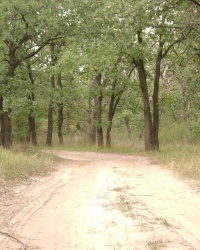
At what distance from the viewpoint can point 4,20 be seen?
15477 mm

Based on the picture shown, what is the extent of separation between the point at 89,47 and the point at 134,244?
1285 centimetres

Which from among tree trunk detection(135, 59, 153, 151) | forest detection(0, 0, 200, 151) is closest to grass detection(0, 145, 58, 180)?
forest detection(0, 0, 200, 151)

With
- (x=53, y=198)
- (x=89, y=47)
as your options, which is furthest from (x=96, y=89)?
(x=53, y=198)

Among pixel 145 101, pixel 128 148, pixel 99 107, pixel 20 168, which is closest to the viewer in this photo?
pixel 20 168

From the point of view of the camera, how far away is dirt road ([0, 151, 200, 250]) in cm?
496

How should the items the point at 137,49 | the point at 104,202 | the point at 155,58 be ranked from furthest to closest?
the point at 155,58 → the point at 137,49 → the point at 104,202

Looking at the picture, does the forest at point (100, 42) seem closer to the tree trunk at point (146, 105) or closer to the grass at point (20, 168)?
the tree trunk at point (146, 105)

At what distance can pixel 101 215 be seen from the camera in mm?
6309

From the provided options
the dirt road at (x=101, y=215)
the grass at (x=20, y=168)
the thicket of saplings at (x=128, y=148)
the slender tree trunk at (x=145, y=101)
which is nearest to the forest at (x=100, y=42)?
the slender tree trunk at (x=145, y=101)

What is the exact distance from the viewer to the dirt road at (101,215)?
4.96m

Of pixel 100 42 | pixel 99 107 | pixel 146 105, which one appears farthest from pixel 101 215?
pixel 99 107

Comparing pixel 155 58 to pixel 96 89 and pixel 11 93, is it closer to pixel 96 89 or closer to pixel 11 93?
pixel 96 89

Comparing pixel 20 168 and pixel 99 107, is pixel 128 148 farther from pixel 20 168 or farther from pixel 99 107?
pixel 20 168

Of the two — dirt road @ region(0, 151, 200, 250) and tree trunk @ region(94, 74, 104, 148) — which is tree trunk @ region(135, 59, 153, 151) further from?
dirt road @ region(0, 151, 200, 250)
